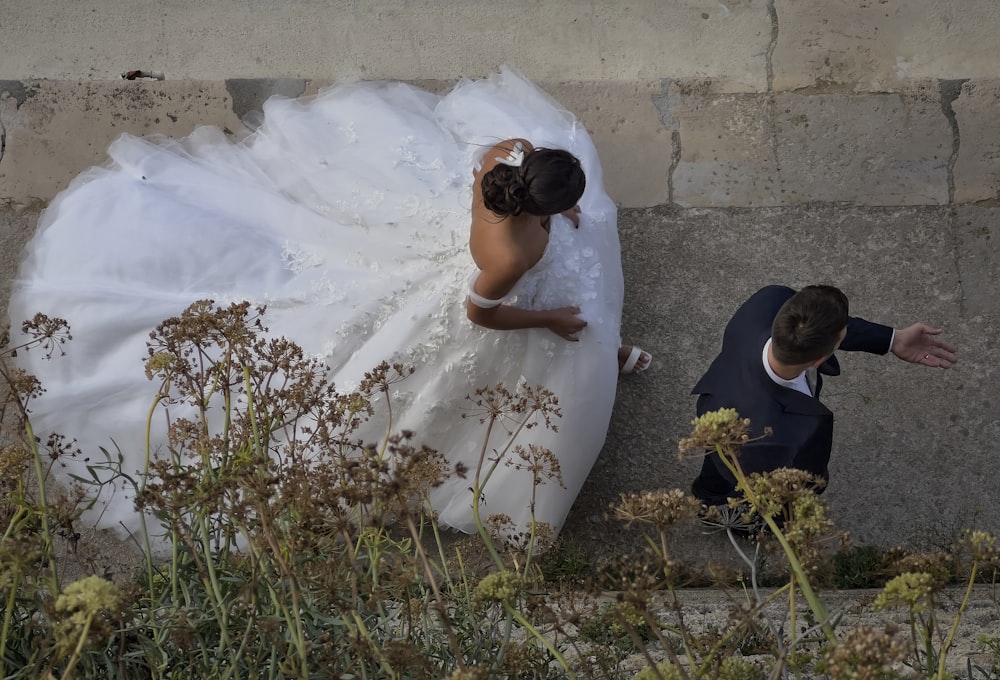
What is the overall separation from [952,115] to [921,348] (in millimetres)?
1601

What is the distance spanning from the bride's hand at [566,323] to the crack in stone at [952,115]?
6.10 feet

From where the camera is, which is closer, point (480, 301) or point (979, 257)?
point (480, 301)

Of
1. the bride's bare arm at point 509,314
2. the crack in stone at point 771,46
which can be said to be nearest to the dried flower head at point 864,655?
the bride's bare arm at point 509,314

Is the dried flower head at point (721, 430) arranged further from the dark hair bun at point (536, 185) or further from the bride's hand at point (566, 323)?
the bride's hand at point (566, 323)

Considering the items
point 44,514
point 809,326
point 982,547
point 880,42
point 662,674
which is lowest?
point 662,674

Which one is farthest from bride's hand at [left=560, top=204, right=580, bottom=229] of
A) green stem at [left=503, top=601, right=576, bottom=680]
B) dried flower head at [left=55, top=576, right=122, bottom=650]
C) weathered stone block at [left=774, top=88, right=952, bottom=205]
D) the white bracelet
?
dried flower head at [left=55, top=576, right=122, bottom=650]

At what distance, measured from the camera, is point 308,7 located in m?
4.04

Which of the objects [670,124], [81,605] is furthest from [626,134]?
[81,605]

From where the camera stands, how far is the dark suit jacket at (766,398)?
8.09ft

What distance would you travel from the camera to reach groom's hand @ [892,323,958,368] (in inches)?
107

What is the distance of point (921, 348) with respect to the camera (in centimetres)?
274

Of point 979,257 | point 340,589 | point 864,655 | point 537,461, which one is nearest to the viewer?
point 864,655

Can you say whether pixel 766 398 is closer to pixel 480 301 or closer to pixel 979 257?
pixel 480 301

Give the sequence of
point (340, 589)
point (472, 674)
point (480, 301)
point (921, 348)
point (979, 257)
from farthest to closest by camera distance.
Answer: point (979, 257) < point (921, 348) < point (480, 301) < point (340, 589) < point (472, 674)
